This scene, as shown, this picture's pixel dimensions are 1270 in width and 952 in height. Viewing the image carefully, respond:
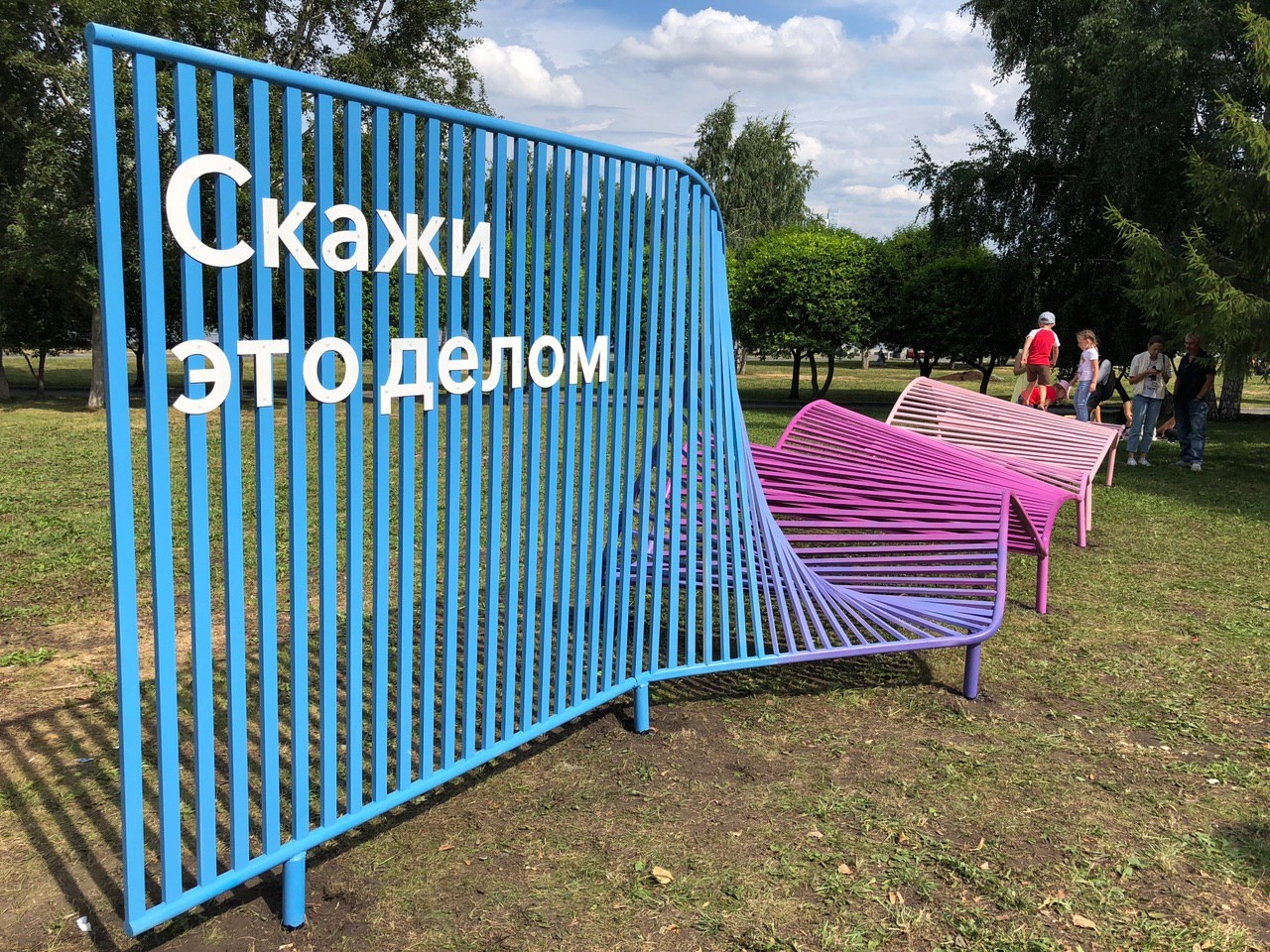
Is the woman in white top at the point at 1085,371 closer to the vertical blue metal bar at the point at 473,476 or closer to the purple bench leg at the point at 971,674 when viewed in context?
the purple bench leg at the point at 971,674

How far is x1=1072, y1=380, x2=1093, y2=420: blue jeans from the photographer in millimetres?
12053

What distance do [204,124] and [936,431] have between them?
392 inches

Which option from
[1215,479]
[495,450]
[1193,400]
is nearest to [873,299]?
[1193,400]

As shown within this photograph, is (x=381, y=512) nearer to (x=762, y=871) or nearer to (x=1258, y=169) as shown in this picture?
(x=762, y=871)

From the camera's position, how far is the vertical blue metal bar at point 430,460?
2594mm

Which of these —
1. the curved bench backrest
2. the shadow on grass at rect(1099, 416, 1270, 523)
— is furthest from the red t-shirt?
the curved bench backrest

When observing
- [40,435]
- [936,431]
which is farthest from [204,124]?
[936,431]

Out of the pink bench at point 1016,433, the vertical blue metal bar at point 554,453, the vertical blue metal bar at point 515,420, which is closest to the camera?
the vertical blue metal bar at point 515,420

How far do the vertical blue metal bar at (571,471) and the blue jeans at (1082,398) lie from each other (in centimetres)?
1019

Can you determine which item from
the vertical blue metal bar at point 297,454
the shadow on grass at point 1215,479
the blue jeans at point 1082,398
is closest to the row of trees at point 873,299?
the shadow on grass at point 1215,479

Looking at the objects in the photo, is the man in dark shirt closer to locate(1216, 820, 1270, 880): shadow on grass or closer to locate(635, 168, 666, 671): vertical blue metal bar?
locate(1216, 820, 1270, 880): shadow on grass

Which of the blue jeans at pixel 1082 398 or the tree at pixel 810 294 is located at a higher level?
the tree at pixel 810 294

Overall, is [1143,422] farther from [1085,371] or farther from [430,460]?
[430,460]

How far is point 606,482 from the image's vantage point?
11.9ft
